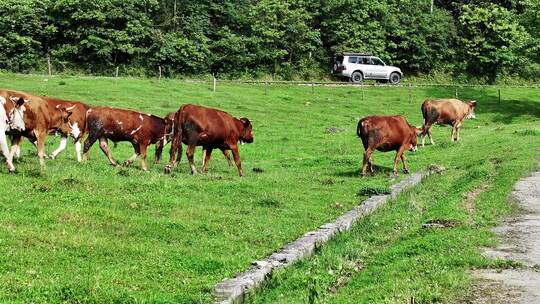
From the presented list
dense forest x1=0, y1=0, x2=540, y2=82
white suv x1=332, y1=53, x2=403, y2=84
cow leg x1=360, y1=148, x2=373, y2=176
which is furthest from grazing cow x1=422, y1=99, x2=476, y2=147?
white suv x1=332, y1=53, x2=403, y2=84

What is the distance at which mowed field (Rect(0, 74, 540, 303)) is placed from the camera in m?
7.43

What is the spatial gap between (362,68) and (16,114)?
143ft

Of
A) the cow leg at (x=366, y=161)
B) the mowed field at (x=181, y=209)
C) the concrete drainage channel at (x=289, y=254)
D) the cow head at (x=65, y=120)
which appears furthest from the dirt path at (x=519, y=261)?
the cow head at (x=65, y=120)

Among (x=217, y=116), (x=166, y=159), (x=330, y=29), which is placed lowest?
(x=166, y=159)

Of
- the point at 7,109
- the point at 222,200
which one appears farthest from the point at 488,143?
the point at 7,109

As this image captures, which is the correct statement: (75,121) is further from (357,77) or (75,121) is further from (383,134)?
(357,77)

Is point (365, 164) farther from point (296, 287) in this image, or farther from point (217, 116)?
point (296, 287)

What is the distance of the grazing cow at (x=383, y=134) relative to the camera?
1783cm

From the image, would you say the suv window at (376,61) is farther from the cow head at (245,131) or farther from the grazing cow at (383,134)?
the cow head at (245,131)

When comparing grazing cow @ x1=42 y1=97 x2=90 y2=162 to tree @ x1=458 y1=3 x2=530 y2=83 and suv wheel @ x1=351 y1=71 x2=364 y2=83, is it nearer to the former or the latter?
suv wheel @ x1=351 y1=71 x2=364 y2=83

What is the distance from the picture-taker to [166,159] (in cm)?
2058

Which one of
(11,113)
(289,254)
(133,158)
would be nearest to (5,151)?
(11,113)

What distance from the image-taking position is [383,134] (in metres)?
17.9

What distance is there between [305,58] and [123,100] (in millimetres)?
27688
